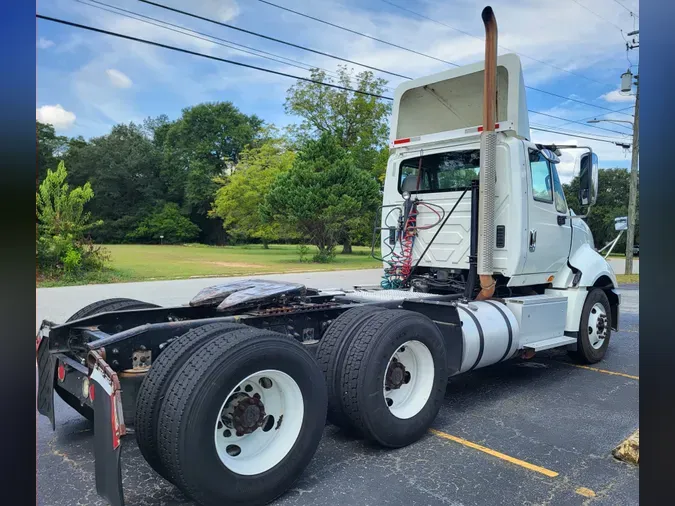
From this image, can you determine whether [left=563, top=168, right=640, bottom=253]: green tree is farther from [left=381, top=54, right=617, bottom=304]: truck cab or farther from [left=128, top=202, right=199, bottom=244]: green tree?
[left=128, top=202, right=199, bottom=244]: green tree

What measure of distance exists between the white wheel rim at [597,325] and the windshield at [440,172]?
2516 millimetres

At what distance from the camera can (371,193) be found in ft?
88.6

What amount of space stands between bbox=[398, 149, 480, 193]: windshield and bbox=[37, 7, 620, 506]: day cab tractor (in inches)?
0.7

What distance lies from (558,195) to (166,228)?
4905cm

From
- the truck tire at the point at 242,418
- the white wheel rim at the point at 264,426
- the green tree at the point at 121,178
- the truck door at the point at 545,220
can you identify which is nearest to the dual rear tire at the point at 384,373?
the truck tire at the point at 242,418

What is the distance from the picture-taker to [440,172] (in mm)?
6602

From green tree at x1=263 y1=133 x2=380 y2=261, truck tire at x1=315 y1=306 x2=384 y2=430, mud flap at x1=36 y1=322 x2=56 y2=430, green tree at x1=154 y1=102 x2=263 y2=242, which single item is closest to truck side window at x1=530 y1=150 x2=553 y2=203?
truck tire at x1=315 y1=306 x2=384 y2=430

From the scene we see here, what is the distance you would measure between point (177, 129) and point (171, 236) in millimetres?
16116

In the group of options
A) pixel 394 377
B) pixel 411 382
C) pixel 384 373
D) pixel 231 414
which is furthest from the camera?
pixel 411 382

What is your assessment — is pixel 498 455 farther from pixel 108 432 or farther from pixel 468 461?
pixel 108 432

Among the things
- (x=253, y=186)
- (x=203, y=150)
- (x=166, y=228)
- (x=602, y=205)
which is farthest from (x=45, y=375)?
(x=203, y=150)

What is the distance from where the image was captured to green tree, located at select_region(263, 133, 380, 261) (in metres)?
25.9
